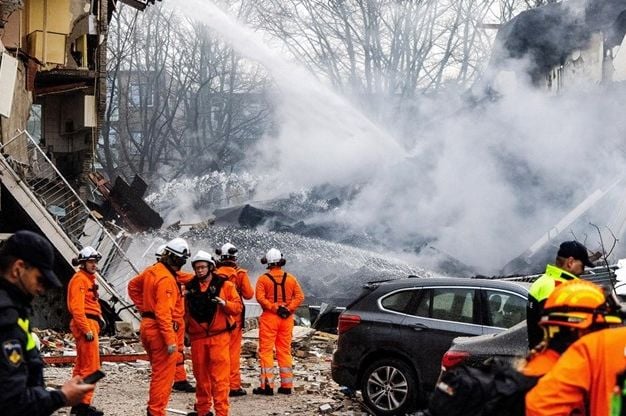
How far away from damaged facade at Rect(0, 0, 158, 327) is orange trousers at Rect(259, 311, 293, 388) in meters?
6.54

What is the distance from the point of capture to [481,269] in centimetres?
2014

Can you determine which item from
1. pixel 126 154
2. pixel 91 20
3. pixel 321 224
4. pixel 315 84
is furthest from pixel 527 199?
pixel 126 154

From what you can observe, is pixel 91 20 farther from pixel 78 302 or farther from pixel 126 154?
pixel 126 154

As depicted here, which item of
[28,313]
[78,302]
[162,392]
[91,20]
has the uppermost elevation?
[91,20]

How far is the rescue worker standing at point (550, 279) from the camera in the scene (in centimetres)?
550

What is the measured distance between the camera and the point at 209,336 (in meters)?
8.27

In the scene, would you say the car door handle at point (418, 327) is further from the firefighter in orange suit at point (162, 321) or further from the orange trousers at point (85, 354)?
the orange trousers at point (85, 354)

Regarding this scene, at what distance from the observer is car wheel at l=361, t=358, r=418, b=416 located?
888 cm

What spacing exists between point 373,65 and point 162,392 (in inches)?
1188

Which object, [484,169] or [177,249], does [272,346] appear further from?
[484,169]

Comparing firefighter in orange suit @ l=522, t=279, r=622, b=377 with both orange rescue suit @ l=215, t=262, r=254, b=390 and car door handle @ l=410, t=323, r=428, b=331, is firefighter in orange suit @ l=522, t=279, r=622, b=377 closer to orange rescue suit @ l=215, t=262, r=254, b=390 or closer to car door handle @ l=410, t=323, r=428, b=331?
car door handle @ l=410, t=323, r=428, b=331

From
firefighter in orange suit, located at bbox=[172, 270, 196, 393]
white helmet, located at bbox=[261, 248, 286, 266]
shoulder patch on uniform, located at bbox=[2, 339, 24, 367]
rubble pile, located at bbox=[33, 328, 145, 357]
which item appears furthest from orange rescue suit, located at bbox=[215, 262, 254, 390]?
shoulder patch on uniform, located at bbox=[2, 339, 24, 367]

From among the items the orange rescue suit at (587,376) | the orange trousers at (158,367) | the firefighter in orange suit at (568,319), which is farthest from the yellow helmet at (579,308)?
the orange trousers at (158,367)

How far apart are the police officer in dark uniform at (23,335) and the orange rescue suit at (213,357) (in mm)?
4336
